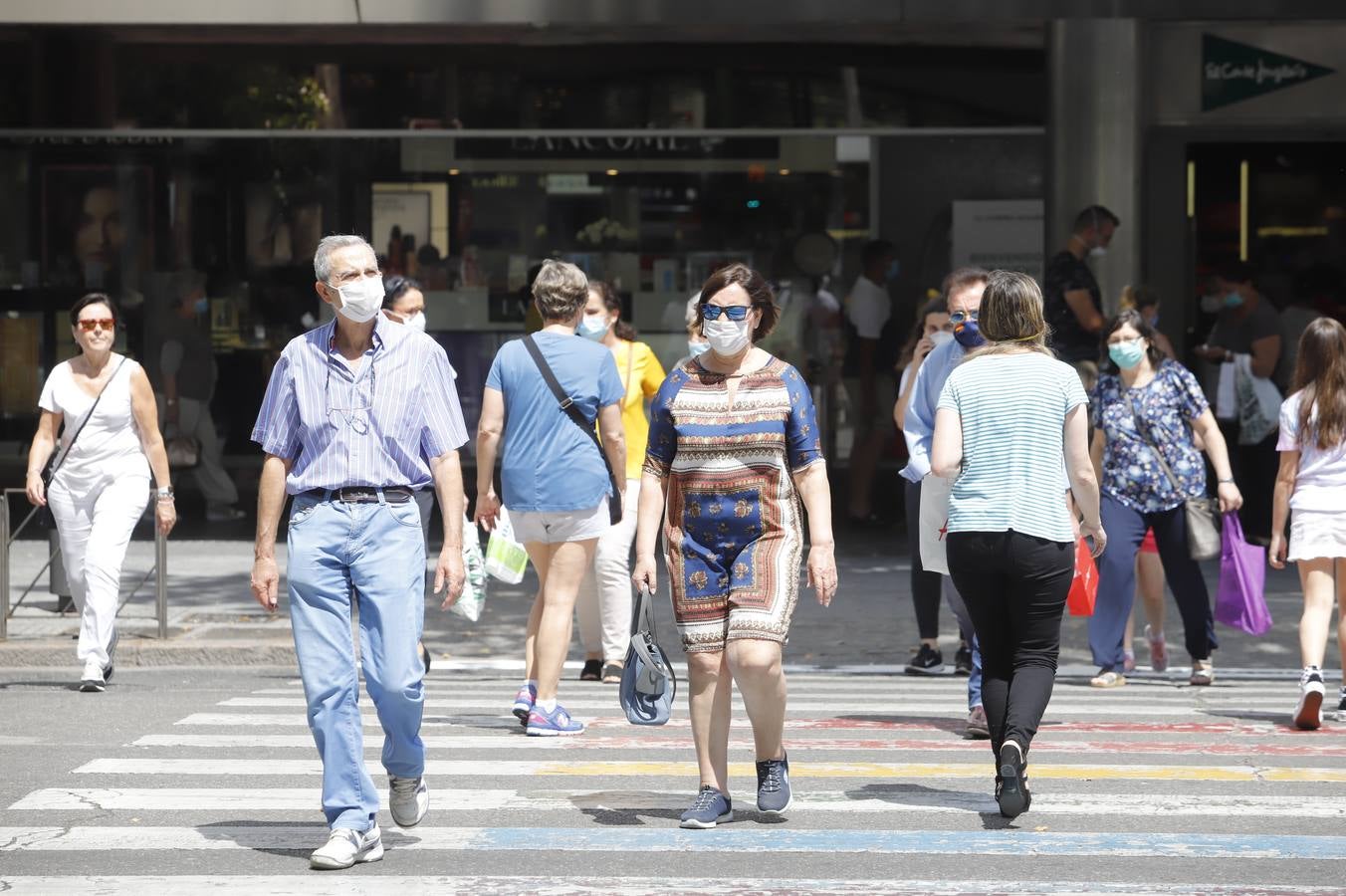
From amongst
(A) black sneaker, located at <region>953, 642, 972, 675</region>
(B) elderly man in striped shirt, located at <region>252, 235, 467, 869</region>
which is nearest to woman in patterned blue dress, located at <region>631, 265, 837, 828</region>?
(B) elderly man in striped shirt, located at <region>252, 235, 467, 869</region>

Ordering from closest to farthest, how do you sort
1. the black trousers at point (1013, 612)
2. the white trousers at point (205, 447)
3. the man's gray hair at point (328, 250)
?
the man's gray hair at point (328, 250) < the black trousers at point (1013, 612) < the white trousers at point (205, 447)

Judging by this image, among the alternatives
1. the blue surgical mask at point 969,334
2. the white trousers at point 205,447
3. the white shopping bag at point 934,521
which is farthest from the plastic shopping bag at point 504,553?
the white trousers at point 205,447

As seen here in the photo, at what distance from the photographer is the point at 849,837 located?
6.33 meters

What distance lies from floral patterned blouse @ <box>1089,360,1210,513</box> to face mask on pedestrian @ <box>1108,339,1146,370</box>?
18 centimetres

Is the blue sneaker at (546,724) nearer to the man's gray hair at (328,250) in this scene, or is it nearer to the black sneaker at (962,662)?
the black sneaker at (962,662)

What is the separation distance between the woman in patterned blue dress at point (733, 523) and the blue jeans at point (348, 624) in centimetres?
88

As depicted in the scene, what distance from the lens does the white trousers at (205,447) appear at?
56.0 feet

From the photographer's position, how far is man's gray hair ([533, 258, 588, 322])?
8.50 m

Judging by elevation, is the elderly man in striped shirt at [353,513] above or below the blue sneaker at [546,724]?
above

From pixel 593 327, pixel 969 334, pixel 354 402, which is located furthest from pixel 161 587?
pixel 354 402

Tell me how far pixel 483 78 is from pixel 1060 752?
10.0 m

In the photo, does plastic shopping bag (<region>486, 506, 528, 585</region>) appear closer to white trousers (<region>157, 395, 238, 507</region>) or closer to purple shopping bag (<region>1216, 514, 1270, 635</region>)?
purple shopping bag (<region>1216, 514, 1270, 635</region>)

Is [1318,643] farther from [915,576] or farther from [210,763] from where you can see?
[210,763]

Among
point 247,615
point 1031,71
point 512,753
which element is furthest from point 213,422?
point 512,753
